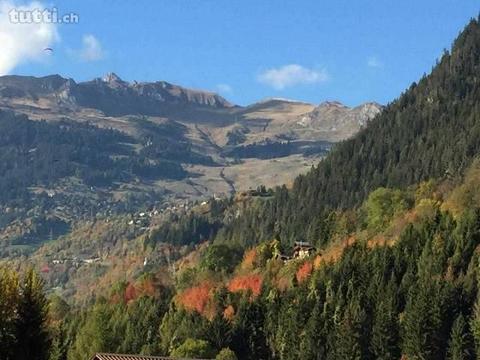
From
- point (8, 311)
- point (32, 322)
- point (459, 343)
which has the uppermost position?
point (8, 311)

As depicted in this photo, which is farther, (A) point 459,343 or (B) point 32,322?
(A) point 459,343

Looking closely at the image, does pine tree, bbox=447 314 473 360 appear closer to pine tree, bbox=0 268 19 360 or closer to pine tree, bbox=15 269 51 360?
pine tree, bbox=15 269 51 360

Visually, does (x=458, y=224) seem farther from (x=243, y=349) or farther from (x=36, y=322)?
(x=36, y=322)

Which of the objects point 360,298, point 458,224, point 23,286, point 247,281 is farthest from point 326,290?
point 23,286

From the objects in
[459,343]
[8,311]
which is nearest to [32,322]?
[8,311]

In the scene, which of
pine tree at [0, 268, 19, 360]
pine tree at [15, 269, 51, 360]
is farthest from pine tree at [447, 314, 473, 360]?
pine tree at [0, 268, 19, 360]

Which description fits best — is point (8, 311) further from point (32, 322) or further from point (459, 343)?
point (459, 343)

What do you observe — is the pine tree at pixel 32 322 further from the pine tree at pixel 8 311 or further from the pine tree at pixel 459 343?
the pine tree at pixel 459 343

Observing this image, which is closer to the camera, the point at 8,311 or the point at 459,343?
the point at 8,311

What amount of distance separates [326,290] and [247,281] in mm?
36961

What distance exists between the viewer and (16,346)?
220ft

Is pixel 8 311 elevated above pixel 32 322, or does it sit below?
above

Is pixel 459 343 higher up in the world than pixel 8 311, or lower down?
lower down

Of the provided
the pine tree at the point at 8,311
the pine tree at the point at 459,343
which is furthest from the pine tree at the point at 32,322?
the pine tree at the point at 459,343
